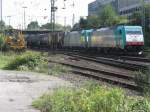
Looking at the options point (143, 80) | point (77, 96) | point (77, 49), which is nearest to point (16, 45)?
point (77, 49)

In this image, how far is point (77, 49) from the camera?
241 ft

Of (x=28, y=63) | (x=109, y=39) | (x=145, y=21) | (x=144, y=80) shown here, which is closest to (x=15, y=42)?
(x=109, y=39)

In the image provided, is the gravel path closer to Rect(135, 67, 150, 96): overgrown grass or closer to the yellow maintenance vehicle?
Rect(135, 67, 150, 96): overgrown grass

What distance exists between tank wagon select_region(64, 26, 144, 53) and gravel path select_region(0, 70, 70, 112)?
99.2 ft

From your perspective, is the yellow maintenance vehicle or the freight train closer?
the freight train

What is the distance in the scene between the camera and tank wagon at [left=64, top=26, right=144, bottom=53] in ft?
168

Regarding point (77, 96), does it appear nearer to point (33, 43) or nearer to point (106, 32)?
point (106, 32)

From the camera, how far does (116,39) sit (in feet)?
173

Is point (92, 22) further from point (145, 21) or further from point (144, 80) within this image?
point (144, 80)

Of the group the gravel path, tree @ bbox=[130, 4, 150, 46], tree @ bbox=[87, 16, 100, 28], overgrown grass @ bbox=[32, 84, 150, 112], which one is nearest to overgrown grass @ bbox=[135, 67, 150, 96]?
the gravel path

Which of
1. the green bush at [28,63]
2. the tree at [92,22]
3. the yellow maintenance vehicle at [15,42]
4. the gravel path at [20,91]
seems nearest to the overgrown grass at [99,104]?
the gravel path at [20,91]

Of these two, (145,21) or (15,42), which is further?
(145,21)

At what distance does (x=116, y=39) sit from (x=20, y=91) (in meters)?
37.3

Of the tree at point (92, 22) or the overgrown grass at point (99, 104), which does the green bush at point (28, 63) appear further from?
the tree at point (92, 22)
